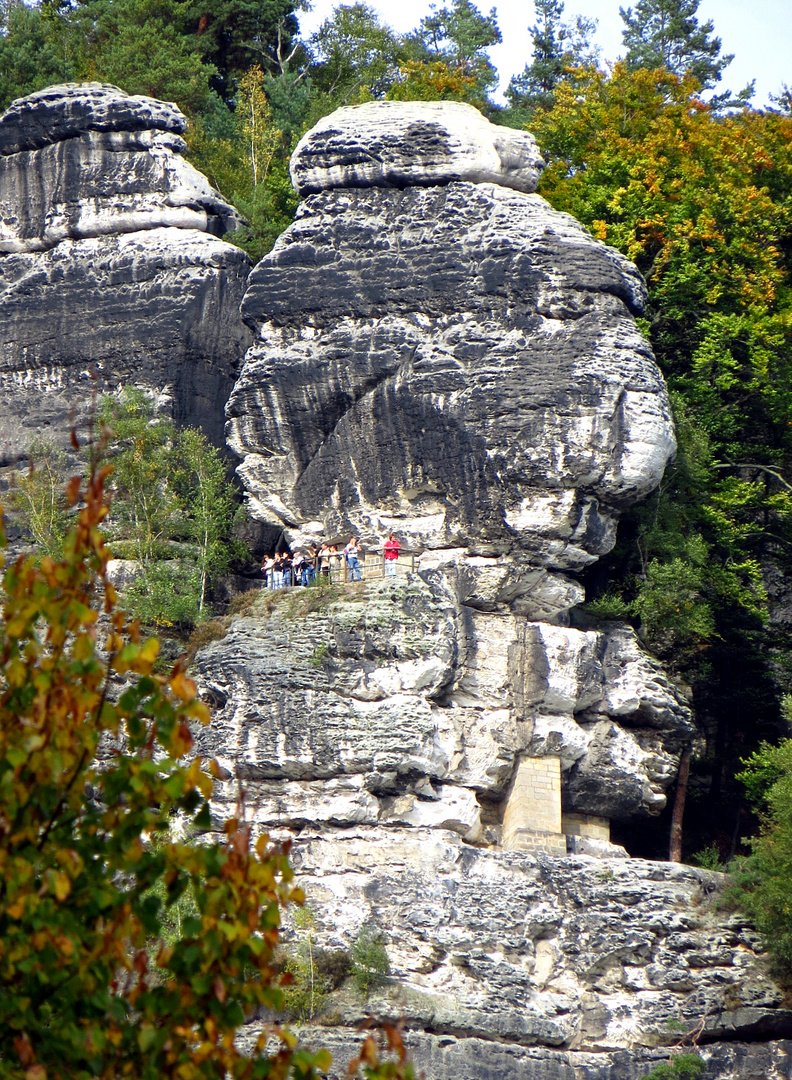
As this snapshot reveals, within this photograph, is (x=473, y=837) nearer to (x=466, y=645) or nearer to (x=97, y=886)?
(x=466, y=645)

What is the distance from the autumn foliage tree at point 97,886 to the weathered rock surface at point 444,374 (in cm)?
2026

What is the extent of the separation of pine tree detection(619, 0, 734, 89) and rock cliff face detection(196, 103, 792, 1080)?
21.4 metres

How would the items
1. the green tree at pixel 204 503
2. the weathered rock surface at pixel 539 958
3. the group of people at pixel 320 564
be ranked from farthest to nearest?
1. the green tree at pixel 204 503
2. the group of people at pixel 320 564
3. the weathered rock surface at pixel 539 958

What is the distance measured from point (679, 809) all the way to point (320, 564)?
26.6ft

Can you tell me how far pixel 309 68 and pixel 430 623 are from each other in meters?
27.4

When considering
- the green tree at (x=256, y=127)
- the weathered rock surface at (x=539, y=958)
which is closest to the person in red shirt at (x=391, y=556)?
the weathered rock surface at (x=539, y=958)

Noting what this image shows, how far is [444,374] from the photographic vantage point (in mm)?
30344

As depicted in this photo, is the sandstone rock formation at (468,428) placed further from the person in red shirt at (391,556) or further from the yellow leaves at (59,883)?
the yellow leaves at (59,883)

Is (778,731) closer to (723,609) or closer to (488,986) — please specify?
(723,609)

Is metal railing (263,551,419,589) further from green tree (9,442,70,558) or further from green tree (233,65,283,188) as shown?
green tree (233,65,283,188)

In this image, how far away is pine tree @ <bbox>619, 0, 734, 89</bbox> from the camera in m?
52.2

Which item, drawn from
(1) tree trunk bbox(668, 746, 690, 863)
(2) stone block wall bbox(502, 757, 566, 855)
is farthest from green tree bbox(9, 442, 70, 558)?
(1) tree trunk bbox(668, 746, 690, 863)

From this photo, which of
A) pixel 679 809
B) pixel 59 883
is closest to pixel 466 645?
pixel 679 809

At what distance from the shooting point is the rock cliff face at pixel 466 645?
26.1m
